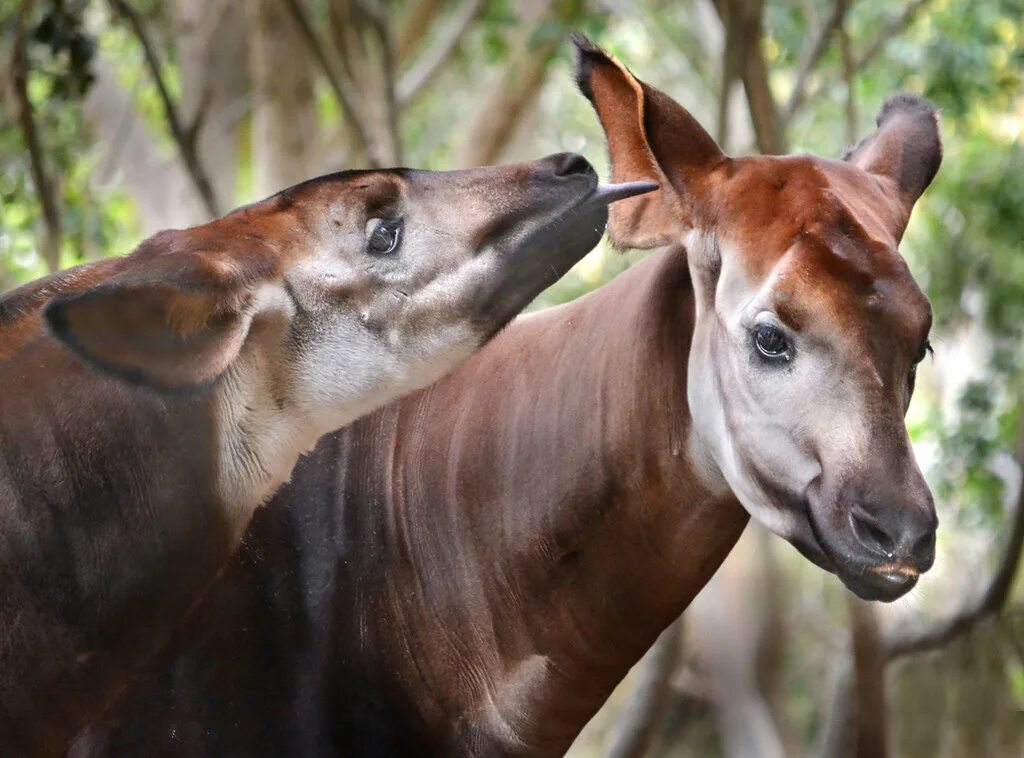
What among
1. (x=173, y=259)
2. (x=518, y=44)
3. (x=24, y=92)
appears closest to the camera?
(x=173, y=259)

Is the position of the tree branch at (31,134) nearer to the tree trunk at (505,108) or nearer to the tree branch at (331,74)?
the tree branch at (331,74)

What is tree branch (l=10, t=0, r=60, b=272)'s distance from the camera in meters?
5.38

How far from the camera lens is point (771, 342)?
2.68m

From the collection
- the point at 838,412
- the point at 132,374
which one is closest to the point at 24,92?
the point at 132,374

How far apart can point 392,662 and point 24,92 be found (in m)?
3.11

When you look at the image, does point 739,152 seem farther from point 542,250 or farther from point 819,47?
point 542,250

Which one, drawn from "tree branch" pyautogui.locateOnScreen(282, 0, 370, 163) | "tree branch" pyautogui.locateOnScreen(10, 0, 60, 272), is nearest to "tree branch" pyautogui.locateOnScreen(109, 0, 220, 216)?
"tree branch" pyautogui.locateOnScreen(10, 0, 60, 272)

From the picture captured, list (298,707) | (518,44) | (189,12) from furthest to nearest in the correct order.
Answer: (189,12), (518,44), (298,707)

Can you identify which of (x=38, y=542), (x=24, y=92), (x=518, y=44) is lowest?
(x=38, y=542)

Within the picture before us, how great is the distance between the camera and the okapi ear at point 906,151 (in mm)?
3113

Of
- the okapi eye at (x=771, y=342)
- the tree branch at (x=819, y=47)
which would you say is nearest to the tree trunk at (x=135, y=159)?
the tree branch at (x=819, y=47)

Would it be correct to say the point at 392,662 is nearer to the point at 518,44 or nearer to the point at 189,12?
the point at 518,44

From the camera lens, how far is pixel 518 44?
7.76m

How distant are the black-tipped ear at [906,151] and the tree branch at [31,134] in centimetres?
319
